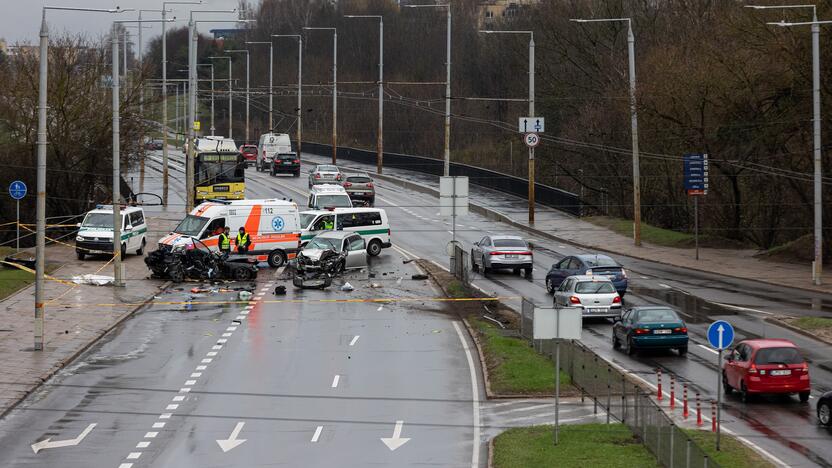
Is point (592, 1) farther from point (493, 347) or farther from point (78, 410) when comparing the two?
point (78, 410)

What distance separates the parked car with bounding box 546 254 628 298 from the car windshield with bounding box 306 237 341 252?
29.6ft

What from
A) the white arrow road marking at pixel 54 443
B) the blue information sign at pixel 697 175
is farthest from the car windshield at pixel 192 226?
the white arrow road marking at pixel 54 443

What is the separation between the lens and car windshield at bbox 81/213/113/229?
50062 mm

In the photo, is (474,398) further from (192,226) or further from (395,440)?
(192,226)

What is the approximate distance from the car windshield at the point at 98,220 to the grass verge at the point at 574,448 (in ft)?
98.3

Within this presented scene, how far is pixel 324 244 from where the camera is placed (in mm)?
48156

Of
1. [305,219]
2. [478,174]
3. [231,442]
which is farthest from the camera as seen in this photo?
[478,174]

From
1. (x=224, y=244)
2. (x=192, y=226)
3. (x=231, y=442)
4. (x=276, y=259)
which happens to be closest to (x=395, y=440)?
(x=231, y=442)

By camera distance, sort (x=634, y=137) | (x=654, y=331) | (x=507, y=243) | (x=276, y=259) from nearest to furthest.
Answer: (x=654, y=331) → (x=507, y=243) → (x=276, y=259) → (x=634, y=137)

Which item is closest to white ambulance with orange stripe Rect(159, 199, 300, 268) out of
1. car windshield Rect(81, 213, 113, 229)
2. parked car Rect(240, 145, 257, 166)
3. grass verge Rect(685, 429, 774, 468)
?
car windshield Rect(81, 213, 113, 229)

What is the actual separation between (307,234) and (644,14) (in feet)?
143

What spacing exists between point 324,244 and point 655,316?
62.4 feet

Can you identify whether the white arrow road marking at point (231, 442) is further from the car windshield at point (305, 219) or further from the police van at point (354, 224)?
the car windshield at point (305, 219)

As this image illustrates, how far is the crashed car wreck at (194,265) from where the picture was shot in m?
45.5
